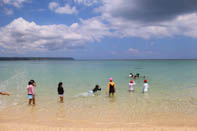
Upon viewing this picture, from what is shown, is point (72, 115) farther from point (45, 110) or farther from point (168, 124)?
point (168, 124)

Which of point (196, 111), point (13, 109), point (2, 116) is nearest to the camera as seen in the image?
point (2, 116)

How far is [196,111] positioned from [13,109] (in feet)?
32.6

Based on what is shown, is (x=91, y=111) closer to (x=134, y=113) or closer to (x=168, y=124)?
(x=134, y=113)

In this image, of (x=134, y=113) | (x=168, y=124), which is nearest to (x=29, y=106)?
(x=134, y=113)

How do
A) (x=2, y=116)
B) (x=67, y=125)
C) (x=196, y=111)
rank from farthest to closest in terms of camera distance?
(x=196, y=111)
(x=2, y=116)
(x=67, y=125)

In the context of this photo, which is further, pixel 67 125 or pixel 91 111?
Result: pixel 91 111

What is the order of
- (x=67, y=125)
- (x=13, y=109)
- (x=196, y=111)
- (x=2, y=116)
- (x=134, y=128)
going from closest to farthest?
(x=134, y=128)
(x=67, y=125)
(x=2, y=116)
(x=196, y=111)
(x=13, y=109)

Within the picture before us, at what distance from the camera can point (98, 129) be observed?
595 cm

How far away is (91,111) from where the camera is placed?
8.52 m

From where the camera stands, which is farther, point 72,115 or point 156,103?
point 156,103

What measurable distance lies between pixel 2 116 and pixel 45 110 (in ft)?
6.64

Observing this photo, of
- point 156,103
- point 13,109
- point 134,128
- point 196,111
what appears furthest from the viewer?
point 156,103

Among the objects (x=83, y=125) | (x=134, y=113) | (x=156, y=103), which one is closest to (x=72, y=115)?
(x=83, y=125)

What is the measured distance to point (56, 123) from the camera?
264 inches
